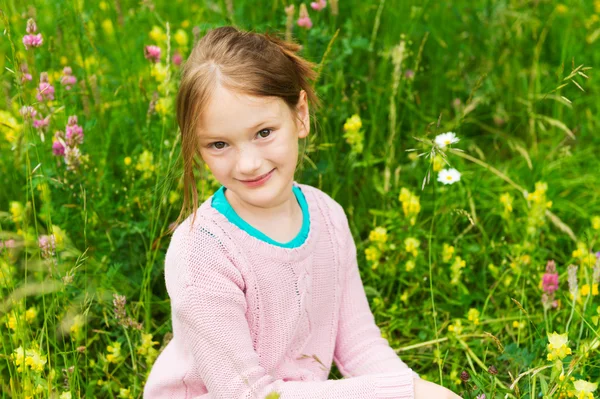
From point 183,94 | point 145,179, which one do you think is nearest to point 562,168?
point 145,179

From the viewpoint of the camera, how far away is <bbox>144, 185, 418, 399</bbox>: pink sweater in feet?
5.67

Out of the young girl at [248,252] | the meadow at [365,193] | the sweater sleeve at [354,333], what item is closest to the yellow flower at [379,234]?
the meadow at [365,193]

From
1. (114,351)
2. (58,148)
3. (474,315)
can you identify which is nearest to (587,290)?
(474,315)

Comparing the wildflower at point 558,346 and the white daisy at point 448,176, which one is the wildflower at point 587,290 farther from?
the wildflower at point 558,346

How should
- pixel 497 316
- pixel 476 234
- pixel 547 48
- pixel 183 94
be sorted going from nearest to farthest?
pixel 183 94 → pixel 497 316 → pixel 476 234 → pixel 547 48

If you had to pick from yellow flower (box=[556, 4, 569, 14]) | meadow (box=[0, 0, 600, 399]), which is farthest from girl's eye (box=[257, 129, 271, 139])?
yellow flower (box=[556, 4, 569, 14])

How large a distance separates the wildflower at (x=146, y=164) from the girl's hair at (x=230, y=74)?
2.02 ft

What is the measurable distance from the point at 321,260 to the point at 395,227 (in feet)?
1.94

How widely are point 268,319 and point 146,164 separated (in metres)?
0.78

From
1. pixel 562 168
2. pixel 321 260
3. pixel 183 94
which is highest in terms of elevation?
pixel 183 94

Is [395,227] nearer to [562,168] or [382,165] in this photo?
[382,165]

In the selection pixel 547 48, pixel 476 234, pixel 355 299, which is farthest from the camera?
pixel 547 48

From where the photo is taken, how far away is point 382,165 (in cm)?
300

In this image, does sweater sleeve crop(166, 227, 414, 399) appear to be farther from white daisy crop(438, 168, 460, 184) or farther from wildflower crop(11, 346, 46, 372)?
white daisy crop(438, 168, 460, 184)
